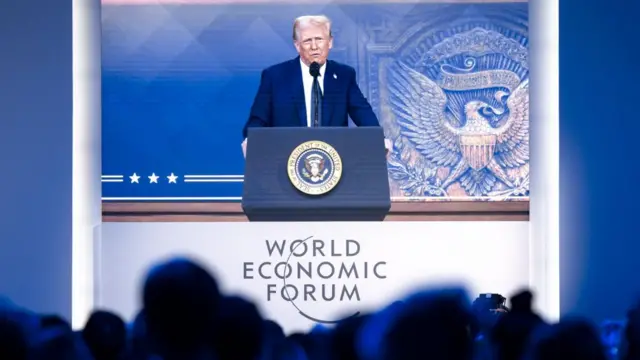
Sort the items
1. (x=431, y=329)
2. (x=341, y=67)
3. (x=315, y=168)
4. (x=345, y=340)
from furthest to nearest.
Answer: (x=341, y=67), (x=315, y=168), (x=345, y=340), (x=431, y=329)

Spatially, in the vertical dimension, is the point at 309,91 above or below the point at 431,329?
above

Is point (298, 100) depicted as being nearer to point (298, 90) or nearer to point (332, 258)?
point (298, 90)

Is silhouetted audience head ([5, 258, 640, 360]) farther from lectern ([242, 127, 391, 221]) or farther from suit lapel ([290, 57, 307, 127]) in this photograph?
suit lapel ([290, 57, 307, 127])

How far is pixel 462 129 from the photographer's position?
6895 millimetres

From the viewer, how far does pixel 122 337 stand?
1283 mm

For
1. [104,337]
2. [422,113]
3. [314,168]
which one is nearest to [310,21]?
[422,113]

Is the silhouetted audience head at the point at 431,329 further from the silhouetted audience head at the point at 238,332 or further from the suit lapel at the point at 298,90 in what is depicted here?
the suit lapel at the point at 298,90

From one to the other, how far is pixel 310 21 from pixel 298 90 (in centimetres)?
47
